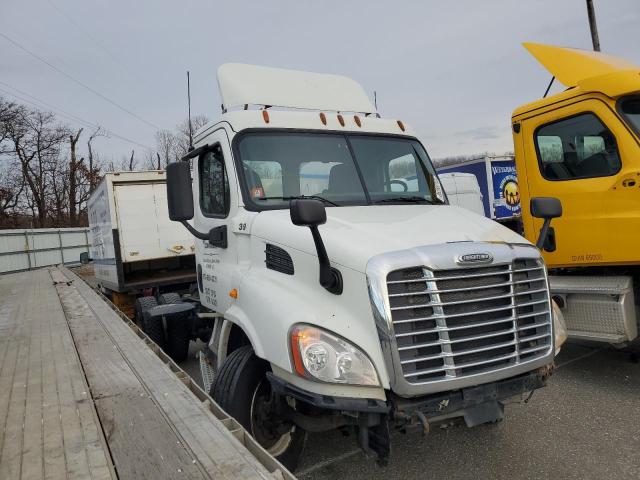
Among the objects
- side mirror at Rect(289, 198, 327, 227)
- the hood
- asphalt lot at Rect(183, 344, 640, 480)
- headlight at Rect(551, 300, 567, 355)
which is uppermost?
side mirror at Rect(289, 198, 327, 227)

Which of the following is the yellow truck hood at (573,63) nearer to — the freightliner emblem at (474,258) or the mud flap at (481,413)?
the freightliner emblem at (474,258)

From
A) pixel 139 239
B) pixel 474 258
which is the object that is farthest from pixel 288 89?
pixel 139 239

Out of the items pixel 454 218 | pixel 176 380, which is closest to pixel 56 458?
pixel 176 380

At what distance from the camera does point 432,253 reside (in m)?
2.57

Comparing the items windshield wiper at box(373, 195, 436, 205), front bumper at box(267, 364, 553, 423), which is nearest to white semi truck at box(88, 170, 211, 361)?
windshield wiper at box(373, 195, 436, 205)

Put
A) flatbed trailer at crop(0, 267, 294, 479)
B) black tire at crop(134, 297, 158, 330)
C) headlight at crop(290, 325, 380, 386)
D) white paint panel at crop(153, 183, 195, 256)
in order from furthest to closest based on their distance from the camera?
white paint panel at crop(153, 183, 195, 256) < black tire at crop(134, 297, 158, 330) < headlight at crop(290, 325, 380, 386) < flatbed trailer at crop(0, 267, 294, 479)

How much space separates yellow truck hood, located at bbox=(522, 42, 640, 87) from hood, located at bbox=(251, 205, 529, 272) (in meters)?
2.44

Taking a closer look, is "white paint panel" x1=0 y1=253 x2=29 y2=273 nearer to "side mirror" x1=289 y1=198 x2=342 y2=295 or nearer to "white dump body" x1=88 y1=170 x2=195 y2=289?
"white dump body" x1=88 y1=170 x2=195 y2=289

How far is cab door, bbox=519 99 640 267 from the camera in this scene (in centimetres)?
434

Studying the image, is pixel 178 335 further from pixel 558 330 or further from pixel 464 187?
pixel 464 187

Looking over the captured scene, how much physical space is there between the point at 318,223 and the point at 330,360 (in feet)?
2.43

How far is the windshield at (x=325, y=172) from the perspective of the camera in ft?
11.8

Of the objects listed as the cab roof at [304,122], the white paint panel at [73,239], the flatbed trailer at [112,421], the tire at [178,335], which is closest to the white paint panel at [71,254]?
the white paint panel at [73,239]

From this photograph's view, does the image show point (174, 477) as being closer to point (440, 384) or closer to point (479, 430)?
point (440, 384)
